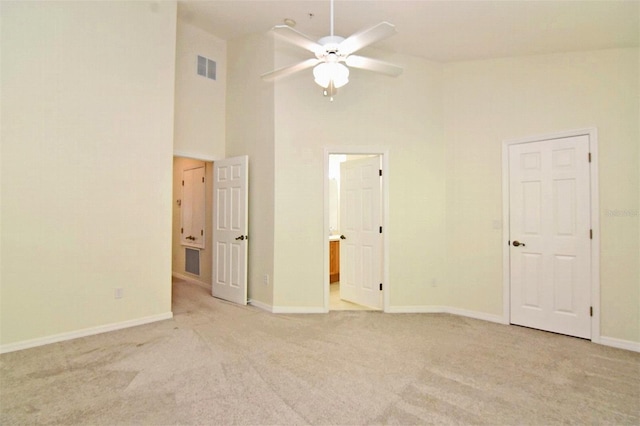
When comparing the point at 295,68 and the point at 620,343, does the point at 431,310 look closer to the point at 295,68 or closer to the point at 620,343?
the point at 620,343

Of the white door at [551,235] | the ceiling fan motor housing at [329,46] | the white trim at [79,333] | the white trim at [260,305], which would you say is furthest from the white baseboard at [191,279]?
the white door at [551,235]

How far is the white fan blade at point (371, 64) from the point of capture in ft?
7.74

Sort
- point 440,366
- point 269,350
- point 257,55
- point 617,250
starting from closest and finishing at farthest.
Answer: point 440,366, point 269,350, point 617,250, point 257,55

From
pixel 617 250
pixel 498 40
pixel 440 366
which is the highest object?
pixel 498 40

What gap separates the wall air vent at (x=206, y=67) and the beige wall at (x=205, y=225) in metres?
1.38

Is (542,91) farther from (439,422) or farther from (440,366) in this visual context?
(439,422)

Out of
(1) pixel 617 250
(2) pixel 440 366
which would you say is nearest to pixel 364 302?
(2) pixel 440 366

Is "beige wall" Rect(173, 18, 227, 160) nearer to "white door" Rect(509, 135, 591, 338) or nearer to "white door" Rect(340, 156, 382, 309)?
"white door" Rect(340, 156, 382, 309)

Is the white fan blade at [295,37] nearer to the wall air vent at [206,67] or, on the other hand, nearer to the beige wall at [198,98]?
the beige wall at [198,98]

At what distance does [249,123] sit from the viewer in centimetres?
432

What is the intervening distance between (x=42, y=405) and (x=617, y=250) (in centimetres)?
495

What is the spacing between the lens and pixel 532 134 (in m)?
3.51

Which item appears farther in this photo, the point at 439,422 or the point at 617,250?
the point at 617,250

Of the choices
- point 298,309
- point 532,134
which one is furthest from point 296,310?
point 532,134
